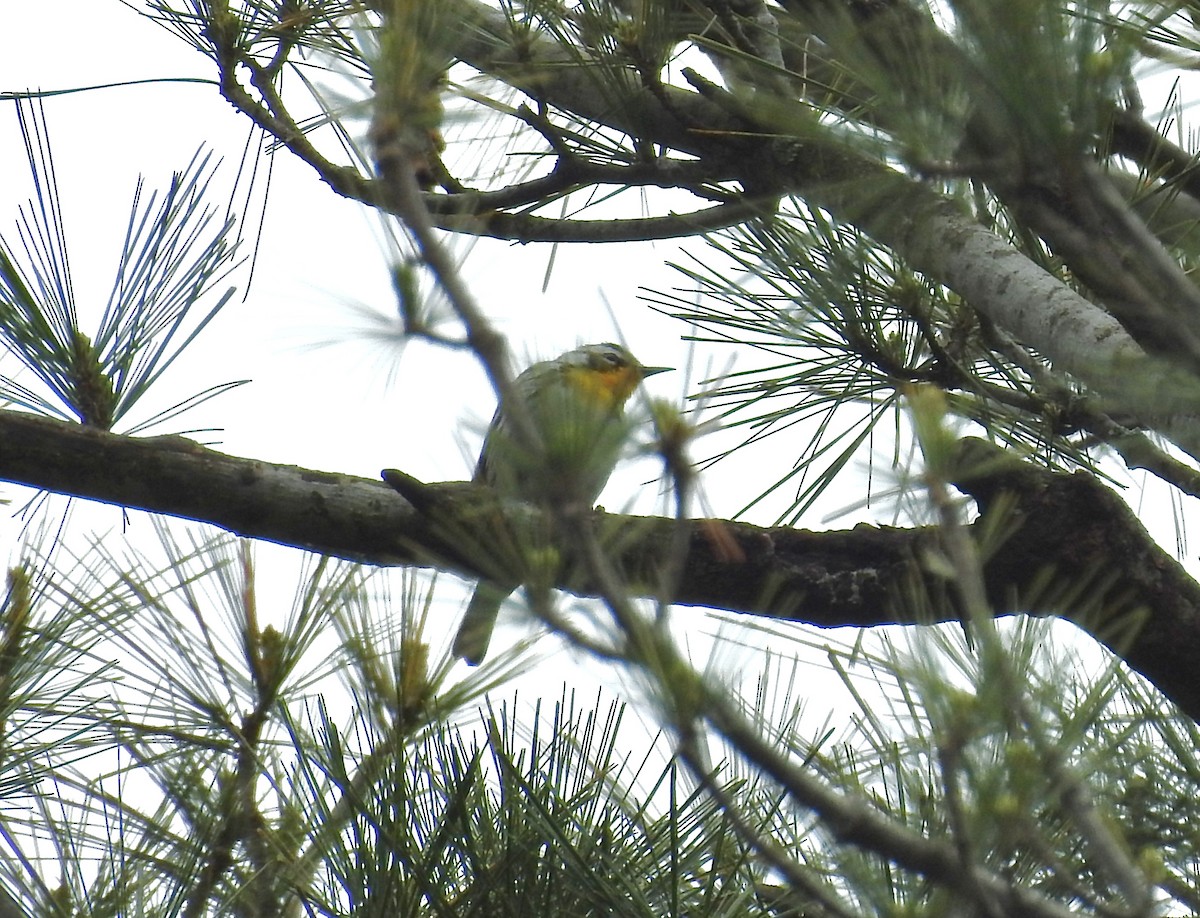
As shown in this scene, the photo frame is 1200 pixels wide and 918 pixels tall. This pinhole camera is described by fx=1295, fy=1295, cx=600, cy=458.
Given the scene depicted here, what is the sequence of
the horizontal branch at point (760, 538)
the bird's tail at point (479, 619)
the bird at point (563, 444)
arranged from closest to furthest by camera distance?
the bird at point (563, 444)
the bird's tail at point (479, 619)
the horizontal branch at point (760, 538)

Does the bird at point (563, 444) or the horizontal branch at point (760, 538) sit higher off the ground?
the horizontal branch at point (760, 538)

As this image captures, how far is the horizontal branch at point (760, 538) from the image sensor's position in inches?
67.3

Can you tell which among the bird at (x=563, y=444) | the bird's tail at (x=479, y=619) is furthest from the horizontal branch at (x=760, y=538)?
the bird at (x=563, y=444)

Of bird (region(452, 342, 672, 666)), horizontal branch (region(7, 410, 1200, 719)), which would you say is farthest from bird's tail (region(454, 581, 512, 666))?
horizontal branch (region(7, 410, 1200, 719))

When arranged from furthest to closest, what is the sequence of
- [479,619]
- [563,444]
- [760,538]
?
[760,538], [479,619], [563,444]

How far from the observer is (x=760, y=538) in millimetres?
1820

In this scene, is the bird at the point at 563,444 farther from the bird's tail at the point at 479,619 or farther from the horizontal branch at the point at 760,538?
the horizontal branch at the point at 760,538

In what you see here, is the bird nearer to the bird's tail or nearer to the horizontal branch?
the bird's tail

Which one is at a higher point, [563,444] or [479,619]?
[479,619]

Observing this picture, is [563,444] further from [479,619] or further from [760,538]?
[760,538]

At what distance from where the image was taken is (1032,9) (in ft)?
3.00

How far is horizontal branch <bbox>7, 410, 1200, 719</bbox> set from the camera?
1.71 metres

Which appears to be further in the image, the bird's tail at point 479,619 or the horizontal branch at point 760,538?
the horizontal branch at point 760,538

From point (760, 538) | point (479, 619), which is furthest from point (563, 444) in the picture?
point (760, 538)
